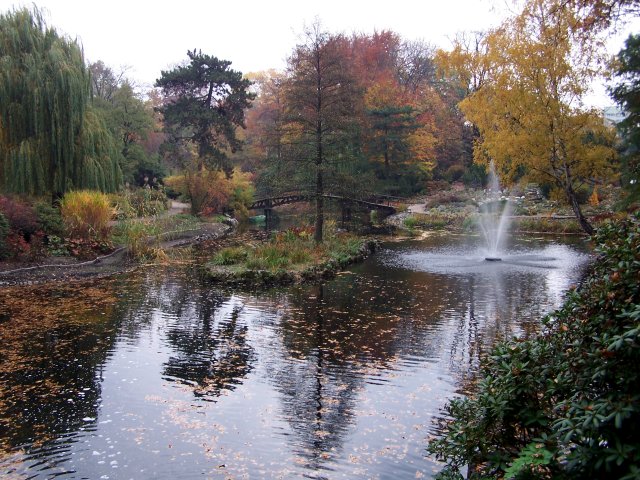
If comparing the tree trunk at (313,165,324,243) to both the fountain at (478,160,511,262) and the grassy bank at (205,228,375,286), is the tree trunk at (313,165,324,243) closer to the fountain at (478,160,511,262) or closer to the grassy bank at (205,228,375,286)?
the grassy bank at (205,228,375,286)

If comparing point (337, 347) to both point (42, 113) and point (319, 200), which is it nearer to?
point (319, 200)

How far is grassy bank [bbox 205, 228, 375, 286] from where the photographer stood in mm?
15797

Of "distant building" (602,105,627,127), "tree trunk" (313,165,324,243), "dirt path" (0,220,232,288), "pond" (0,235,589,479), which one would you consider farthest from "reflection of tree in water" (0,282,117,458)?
"distant building" (602,105,627,127)

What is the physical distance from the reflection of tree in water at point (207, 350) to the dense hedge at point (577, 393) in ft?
14.9

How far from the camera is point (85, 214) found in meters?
19.0

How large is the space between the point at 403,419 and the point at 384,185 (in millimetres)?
36576

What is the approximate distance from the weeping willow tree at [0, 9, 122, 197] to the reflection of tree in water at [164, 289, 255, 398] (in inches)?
389

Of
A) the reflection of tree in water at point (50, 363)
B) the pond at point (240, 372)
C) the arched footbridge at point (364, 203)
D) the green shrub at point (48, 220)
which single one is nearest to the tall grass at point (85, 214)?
the green shrub at point (48, 220)

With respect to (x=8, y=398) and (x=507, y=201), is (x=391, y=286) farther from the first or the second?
(x=507, y=201)

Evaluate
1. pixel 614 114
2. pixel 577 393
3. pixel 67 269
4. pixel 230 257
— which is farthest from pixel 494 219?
pixel 577 393

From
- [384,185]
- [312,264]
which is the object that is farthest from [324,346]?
[384,185]

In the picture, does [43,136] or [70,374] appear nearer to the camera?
[70,374]

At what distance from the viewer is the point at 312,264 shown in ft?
56.6

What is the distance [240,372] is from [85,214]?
12966mm
